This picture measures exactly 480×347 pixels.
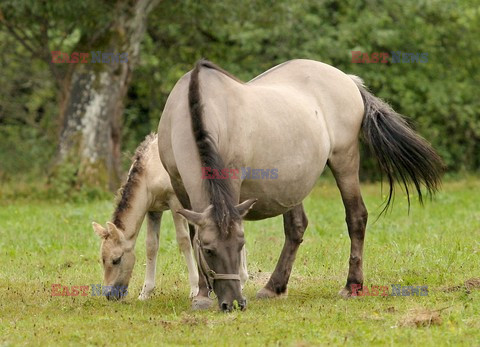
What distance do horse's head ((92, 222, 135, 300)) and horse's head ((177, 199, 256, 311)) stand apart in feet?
5.69

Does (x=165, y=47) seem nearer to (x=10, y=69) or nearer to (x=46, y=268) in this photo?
(x=10, y=69)

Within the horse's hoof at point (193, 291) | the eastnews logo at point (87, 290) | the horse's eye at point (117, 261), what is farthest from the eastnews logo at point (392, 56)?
the horse's eye at point (117, 261)

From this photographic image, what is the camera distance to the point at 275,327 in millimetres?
6039

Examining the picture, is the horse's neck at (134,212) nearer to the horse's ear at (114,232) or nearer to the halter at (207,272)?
the horse's ear at (114,232)

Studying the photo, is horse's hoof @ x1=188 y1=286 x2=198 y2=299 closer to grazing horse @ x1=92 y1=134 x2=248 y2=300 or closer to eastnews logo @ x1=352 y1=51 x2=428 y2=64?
grazing horse @ x1=92 y1=134 x2=248 y2=300

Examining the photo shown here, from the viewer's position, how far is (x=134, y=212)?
8.02 metres

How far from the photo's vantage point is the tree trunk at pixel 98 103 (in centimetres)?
1605

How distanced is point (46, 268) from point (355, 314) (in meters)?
4.20

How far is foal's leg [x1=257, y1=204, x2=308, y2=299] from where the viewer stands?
775 centimetres

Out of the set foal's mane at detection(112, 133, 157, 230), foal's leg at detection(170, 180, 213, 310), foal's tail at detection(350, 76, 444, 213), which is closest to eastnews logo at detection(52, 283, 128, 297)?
foal's mane at detection(112, 133, 157, 230)

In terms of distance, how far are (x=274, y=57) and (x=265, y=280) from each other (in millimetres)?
13316

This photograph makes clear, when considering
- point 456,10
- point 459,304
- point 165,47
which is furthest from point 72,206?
point 456,10

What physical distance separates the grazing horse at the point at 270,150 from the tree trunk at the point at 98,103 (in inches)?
336

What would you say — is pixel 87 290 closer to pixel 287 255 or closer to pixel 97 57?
pixel 287 255
